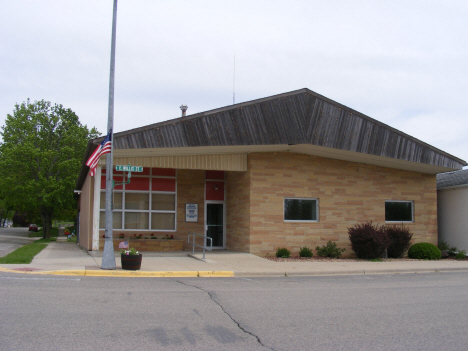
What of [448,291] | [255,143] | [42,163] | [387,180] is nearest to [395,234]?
[387,180]

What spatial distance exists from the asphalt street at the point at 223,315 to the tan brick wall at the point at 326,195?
22.0 feet

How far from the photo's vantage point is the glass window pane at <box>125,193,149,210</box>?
20.6 m

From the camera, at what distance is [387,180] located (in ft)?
68.0

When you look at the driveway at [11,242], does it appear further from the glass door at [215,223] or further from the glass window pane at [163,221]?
the glass door at [215,223]

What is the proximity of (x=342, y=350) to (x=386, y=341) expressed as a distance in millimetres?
862

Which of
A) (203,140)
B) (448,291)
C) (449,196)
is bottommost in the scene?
(448,291)

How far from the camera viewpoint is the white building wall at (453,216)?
21203mm

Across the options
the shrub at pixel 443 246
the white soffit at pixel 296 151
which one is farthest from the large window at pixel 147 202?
the shrub at pixel 443 246

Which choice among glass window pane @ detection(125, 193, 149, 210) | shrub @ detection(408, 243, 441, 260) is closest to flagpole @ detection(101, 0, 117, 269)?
glass window pane @ detection(125, 193, 149, 210)

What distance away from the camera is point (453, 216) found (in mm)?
21859

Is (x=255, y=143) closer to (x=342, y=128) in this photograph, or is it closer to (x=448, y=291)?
(x=342, y=128)

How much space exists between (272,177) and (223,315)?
451 inches

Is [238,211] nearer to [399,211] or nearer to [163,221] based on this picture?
[163,221]

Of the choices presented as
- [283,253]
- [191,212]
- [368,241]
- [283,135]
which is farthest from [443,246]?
[191,212]
